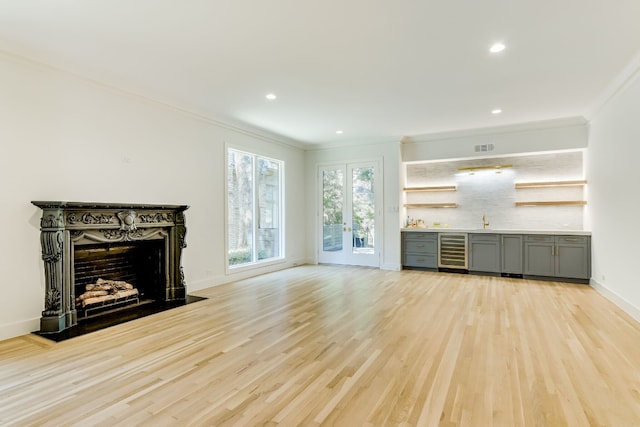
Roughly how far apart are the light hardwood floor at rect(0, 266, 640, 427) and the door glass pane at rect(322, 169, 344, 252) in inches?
139

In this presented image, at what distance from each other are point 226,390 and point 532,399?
202 cm

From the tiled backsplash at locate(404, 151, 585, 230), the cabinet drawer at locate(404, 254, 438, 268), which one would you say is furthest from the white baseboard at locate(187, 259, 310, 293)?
the tiled backsplash at locate(404, 151, 585, 230)

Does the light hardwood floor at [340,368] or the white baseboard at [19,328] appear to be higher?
the white baseboard at [19,328]

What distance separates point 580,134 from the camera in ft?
19.5

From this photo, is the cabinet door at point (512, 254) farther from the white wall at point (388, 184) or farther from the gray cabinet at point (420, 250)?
the white wall at point (388, 184)

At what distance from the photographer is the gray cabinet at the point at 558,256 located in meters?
5.69

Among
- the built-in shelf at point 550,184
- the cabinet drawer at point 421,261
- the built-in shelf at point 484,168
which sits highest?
the built-in shelf at point 484,168

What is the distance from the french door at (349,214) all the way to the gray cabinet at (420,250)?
2.02 ft

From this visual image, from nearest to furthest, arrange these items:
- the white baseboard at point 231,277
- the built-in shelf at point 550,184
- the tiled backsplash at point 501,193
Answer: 1. the white baseboard at point 231,277
2. the built-in shelf at point 550,184
3. the tiled backsplash at point 501,193

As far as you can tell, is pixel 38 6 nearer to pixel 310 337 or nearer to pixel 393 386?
pixel 310 337

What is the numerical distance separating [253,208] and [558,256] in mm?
5702

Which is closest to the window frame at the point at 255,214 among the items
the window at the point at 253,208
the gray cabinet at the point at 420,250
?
the window at the point at 253,208

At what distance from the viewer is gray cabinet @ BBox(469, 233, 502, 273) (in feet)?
20.9

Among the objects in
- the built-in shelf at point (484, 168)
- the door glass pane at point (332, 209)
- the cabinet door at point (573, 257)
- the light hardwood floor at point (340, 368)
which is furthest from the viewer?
the door glass pane at point (332, 209)
